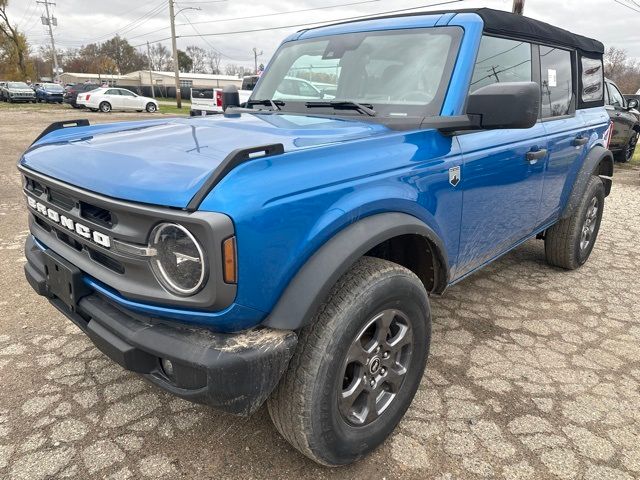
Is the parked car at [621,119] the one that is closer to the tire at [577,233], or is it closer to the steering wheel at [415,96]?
the tire at [577,233]

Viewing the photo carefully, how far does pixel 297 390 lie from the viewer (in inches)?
70.9

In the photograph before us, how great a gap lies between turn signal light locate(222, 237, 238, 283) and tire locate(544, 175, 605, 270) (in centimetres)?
353

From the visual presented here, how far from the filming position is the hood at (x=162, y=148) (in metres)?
1.64

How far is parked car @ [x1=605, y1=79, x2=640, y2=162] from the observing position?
1022 centimetres

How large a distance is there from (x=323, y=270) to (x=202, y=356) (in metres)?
0.51

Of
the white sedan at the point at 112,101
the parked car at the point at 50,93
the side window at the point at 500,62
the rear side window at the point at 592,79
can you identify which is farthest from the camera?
the parked car at the point at 50,93

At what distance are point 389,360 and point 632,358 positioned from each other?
195cm

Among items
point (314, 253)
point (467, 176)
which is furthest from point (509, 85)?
point (314, 253)

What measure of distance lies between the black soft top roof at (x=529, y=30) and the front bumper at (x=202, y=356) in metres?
2.24

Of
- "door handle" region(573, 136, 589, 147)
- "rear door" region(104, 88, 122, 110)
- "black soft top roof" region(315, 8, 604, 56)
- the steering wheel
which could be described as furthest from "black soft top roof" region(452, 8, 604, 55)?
"rear door" region(104, 88, 122, 110)

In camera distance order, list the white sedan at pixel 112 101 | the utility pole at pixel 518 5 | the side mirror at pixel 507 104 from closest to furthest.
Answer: the side mirror at pixel 507 104
the utility pole at pixel 518 5
the white sedan at pixel 112 101

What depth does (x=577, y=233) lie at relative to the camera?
4199mm

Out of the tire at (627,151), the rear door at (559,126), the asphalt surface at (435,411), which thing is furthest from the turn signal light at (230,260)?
the tire at (627,151)

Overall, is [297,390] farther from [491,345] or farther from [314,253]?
[491,345]
